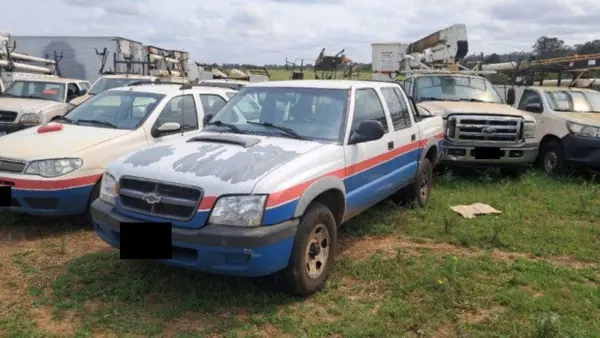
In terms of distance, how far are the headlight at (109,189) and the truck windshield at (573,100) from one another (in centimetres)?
850

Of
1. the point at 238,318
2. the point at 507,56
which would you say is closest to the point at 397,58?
the point at 507,56

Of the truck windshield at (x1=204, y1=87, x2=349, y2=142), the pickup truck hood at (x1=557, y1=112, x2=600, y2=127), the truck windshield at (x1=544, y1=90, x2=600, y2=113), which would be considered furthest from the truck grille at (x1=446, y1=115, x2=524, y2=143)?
the truck windshield at (x1=204, y1=87, x2=349, y2=142)

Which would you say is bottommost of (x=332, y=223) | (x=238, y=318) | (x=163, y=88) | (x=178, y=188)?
(x=238, y=318)

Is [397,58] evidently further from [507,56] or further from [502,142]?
[502,142]

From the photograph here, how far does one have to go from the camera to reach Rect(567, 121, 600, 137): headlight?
878 cm

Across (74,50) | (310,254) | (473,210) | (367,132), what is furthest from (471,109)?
(74,50)

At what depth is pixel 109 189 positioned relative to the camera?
4.16 m

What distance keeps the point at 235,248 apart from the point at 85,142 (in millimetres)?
2989

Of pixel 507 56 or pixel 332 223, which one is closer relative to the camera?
pixel 332 223

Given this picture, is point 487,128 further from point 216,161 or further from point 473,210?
point 216,161

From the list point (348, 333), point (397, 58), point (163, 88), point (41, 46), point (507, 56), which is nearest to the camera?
point (348, 333)

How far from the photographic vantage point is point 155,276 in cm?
436

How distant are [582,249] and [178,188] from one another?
4.22 metres

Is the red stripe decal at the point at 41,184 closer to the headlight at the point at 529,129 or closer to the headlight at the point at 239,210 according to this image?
the headlight at the point at 239,210
